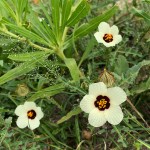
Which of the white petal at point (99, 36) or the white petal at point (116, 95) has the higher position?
the white petal at point (99, 36)

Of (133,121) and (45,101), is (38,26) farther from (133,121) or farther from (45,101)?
(133,121)

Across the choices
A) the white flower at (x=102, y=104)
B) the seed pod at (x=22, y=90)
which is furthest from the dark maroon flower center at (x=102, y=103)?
the seed pod at (x=22, y=90)

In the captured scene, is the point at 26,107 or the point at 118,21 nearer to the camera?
the point at 26,107

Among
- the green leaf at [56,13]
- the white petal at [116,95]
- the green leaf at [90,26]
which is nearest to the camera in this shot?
the white petal at [116,95]

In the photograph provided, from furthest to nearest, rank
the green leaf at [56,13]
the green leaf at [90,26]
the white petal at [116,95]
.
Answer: the green leaf at [90,26], the green leaf at [56,13], the white petal at [116,95]

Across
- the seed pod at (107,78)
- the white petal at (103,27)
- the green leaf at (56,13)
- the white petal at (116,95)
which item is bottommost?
the white petal at (116,95)

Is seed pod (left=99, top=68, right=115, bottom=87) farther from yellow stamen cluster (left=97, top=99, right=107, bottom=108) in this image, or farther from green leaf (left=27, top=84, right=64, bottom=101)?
A: green leaf (left=27, top=84, right=64, bottom=101)

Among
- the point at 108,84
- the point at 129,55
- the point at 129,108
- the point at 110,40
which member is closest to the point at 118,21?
the point at 129,55

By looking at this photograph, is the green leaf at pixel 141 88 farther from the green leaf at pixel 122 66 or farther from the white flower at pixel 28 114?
the white flower at pixel 28 114
